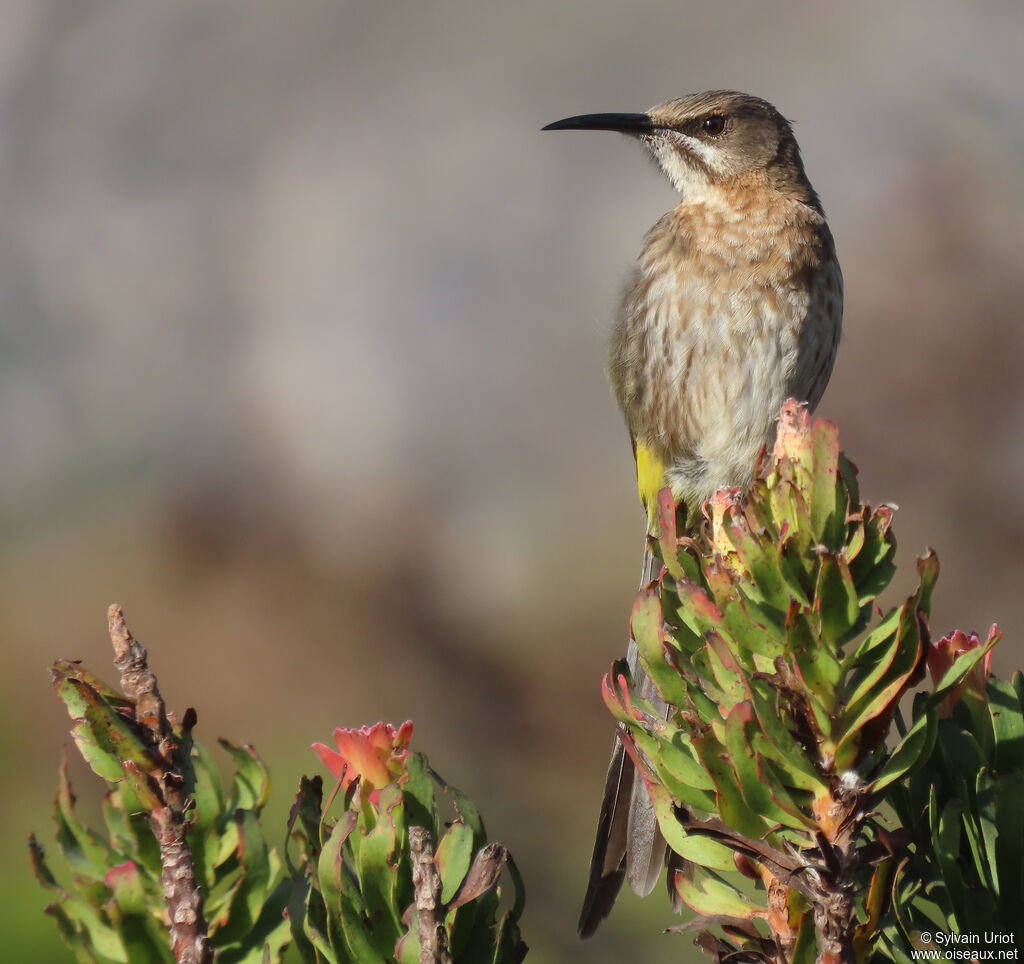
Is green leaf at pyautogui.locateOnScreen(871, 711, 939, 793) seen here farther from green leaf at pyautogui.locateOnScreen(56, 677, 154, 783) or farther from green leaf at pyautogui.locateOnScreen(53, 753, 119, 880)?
green leaf at pyautogui.locateOnScreen(53, 753, 119, 880)

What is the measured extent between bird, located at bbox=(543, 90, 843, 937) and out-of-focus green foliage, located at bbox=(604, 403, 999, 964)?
5.58 ft

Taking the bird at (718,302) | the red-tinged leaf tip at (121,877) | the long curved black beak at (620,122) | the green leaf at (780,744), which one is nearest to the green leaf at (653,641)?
the green leaf at (780,744)

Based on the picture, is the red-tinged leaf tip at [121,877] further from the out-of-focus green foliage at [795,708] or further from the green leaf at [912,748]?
the green leaf at [912,748]

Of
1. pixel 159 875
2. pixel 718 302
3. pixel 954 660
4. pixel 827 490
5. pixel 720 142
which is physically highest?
pixel 720 142

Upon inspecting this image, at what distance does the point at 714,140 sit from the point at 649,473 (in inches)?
40.2

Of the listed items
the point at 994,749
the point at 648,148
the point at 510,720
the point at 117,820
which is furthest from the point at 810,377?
the point at 117,820

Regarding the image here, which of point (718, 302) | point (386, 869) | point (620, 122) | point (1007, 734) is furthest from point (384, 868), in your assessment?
point (620, 122)

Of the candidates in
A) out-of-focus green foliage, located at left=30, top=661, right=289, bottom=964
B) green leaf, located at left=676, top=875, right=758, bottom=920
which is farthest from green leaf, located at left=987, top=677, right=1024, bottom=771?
out-of-focus green foliage, located at left=30, top=661, right=289, bottom=964

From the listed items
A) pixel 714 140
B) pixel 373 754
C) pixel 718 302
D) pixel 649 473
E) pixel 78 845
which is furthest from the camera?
pixel 714 140

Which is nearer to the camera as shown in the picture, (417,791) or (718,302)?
(417,791)

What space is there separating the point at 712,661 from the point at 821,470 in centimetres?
17

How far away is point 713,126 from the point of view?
3.42 meters

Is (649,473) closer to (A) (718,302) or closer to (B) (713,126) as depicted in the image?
(A) (718,302)

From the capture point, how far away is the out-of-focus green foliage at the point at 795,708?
0.85 metres
